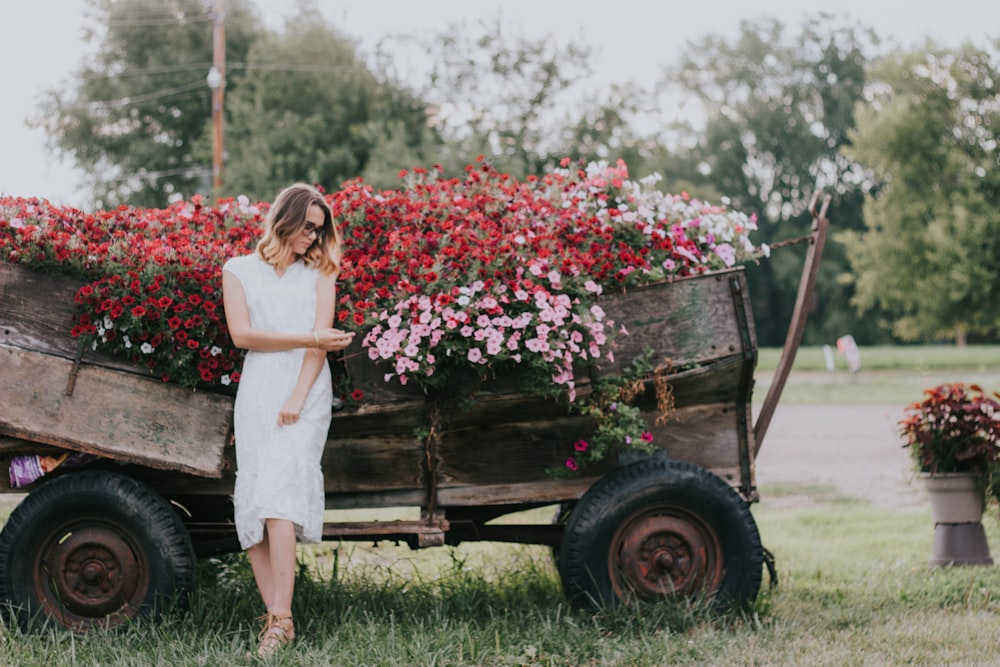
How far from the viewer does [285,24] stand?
2781 centimetres

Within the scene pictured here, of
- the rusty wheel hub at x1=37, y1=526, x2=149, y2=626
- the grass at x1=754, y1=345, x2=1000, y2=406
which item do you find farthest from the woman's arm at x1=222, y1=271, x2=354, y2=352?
the grass at x1=754, y1=345, x2=1000, y2=406

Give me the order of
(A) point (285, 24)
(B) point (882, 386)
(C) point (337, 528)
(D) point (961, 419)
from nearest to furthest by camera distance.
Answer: (C) point (337, 528)
(D) point (961, 419)
(B) point (882, 386)
(A) point (285, 24)

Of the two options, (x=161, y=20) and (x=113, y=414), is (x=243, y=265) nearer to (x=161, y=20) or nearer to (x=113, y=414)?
(x=113, y=414)

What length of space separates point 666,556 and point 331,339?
1.64m

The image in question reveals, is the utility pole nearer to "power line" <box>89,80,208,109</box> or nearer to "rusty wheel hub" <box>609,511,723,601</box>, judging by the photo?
"power line" <box>89,80,208,109</box>

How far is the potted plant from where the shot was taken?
547cm

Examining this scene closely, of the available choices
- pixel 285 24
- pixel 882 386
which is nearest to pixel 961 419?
pixel 882 386

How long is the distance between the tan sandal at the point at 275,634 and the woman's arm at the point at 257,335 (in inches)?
39.5

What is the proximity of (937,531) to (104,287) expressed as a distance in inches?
177

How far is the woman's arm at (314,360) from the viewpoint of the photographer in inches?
148

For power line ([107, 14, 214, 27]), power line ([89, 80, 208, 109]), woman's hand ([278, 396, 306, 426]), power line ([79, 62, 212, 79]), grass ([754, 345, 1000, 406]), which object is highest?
power line ([107, 14, 214, 27])

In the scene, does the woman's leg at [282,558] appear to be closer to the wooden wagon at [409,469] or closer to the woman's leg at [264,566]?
the woman's leg at [264,566]

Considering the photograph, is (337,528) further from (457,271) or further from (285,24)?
(285,24)

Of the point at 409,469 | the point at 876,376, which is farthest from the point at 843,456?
the point at 876,376
